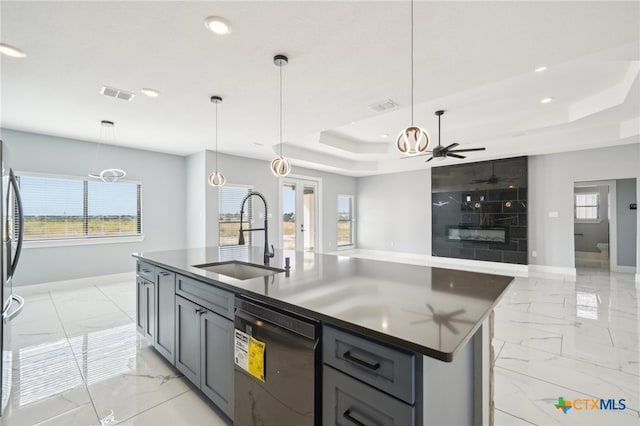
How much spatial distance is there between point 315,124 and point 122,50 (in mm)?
2516

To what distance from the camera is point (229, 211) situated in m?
6.38

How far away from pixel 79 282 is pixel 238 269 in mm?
4559

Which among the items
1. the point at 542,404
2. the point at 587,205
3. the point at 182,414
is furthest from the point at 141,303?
the point at 587,205

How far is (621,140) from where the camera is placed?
505cm

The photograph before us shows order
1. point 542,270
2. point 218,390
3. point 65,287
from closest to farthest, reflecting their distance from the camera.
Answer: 1. point 218,390
2. point 65,287
3. point 542,270

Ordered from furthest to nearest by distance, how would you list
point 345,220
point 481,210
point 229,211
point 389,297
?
point 345,220, point 481,210, point 229,211, point 389,297

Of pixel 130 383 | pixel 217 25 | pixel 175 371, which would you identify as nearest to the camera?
pixel 217 25

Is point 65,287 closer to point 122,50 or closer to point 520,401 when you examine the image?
point 122,50

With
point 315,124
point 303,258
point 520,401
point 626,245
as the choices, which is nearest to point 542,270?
point 626,245

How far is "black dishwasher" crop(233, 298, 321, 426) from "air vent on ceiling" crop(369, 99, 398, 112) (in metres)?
2.97

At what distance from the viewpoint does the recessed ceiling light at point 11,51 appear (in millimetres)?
2321

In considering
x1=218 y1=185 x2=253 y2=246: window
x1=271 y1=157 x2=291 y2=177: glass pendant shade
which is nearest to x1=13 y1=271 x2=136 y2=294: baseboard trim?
x1=218 y1=185 x2=253 y2=246: window

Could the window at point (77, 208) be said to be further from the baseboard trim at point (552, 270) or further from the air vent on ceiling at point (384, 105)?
the baseboard trim at point (552, 270)

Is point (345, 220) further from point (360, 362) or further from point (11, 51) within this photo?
point (360, 362)
